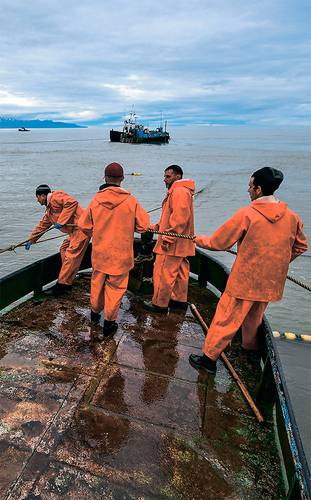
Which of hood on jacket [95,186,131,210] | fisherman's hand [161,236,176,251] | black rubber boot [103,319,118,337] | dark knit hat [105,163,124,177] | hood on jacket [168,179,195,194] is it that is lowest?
black rubber boot [103,319,118,337]

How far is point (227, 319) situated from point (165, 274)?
1409 millimetres

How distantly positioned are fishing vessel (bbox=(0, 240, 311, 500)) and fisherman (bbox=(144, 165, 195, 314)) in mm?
462

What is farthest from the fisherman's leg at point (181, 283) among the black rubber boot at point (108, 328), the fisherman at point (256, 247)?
the fisherman at point (256, 247)

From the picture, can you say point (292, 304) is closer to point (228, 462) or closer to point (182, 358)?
point (182, 358)

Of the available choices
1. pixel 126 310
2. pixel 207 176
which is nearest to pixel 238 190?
pixel 207 176

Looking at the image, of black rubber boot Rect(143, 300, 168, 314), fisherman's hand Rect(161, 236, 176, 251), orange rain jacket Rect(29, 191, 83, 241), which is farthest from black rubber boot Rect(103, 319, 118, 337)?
orange rain jacket Rect(29, 191, 83, 241)

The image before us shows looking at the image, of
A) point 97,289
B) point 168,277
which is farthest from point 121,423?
point 168,277

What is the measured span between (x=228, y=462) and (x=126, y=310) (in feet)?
8.73

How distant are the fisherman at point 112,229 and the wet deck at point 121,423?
672mm

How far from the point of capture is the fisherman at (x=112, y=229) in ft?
12.2

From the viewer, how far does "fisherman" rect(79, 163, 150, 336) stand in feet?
12.2

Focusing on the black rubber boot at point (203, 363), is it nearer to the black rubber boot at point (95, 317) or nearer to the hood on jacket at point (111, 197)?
the black rubber boot at point (95, 317)

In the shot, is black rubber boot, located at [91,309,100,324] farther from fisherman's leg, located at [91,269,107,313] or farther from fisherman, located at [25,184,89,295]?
fisherman, located at [25,184,89,295]

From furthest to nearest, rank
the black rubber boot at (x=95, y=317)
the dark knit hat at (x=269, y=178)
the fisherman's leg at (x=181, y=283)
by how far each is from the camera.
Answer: the fisherman's leg at (x=181, y=283) < the black rubber boot at (x=95, y=317) < the dark knit hat at (x=269, y=178)
